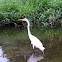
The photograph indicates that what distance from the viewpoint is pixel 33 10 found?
32.6ft

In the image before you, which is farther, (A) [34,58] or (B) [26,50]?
(B) [26,50]

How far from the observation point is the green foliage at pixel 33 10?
990 cm

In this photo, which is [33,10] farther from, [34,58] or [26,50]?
[34,58]

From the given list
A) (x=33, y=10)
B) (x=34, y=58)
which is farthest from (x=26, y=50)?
(x=33, y=10)

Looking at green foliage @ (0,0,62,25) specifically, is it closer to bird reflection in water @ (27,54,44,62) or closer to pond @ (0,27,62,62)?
pond @ (0,27,62,62)

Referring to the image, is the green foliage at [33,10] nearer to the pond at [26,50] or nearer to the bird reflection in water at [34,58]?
the pond at [26,50]

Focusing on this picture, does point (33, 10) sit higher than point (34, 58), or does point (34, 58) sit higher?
point (33, 10)

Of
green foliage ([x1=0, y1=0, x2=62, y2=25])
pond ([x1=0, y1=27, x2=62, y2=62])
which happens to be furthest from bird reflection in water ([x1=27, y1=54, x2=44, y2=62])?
green foliage ([x1=0, y1=0, x2=62, y2=25])

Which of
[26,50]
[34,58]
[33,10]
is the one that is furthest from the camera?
[33,10]

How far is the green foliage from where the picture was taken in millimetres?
9895

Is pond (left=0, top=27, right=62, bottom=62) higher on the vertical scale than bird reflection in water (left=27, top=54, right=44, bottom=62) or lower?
higher

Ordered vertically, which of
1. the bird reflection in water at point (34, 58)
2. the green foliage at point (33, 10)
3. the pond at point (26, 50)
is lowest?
the bird reflection in water at point (34, 58)

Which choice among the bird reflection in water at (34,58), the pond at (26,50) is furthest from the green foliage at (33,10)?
the bird reflection in water at (34,58)

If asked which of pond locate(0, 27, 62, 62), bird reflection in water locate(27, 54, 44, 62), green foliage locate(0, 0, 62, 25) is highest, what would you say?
green foliage locate(0, 0, 62, 25)
